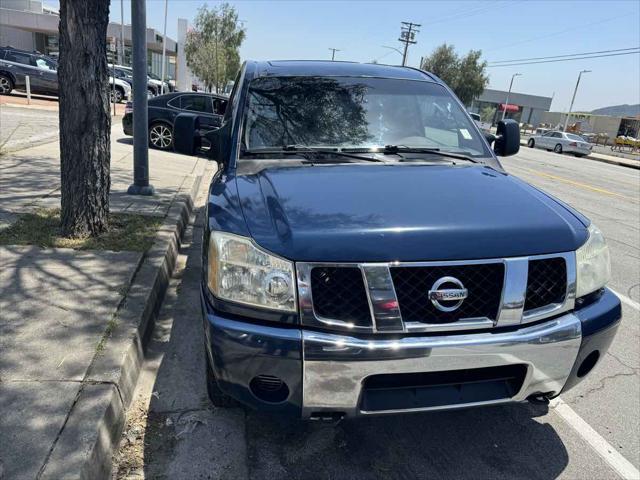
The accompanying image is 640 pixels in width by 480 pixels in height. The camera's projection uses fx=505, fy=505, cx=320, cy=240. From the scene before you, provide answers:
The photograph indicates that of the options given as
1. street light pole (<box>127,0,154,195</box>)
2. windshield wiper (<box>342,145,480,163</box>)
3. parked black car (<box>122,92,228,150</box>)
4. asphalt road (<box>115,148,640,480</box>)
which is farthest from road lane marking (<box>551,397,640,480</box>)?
parked black car (<box>122,92,228,150</box>)

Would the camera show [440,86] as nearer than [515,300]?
No

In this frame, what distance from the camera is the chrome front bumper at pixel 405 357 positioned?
2.06 m

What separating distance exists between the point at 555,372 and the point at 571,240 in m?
0.61

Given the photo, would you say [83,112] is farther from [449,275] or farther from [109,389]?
[449,275]

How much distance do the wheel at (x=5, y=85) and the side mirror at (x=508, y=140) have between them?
898 inches

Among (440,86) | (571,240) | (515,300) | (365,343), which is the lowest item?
(365,343)

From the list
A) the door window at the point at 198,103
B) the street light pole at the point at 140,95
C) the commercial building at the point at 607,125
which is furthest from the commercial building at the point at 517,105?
the street light pole at the point at 140,95

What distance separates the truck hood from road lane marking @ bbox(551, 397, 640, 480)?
1252 mm

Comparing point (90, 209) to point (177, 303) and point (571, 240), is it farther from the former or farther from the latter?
point (571, 240)

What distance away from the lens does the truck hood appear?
2.11 metres

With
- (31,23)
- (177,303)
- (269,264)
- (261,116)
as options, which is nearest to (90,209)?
(177,303)

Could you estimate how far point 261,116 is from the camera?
3439 mm

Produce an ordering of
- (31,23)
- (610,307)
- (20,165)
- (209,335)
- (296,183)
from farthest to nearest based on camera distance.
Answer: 1. (31,23)
2. (20,165)
3. (296,183)
4. (610,307)
5. (209,335)

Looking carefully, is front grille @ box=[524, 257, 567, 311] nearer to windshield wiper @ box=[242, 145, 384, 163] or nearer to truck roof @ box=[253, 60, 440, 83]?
windshield wiper @ box=[242, 145, 384, 163]
